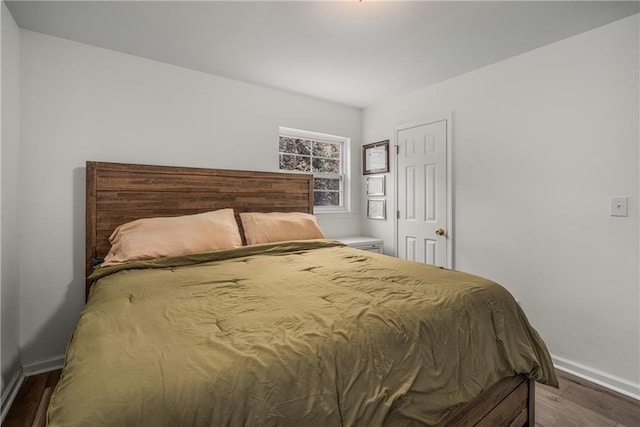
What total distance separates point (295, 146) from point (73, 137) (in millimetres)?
1979

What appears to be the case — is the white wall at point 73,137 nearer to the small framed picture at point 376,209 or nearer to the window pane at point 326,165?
the window pane at point 326,165

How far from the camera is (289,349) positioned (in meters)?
0.83

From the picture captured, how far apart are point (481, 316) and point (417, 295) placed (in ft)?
0.97

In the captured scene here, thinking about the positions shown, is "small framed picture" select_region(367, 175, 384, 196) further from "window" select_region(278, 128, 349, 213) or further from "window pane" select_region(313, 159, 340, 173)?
"window pane" select_region(313, 159, 340, 173)

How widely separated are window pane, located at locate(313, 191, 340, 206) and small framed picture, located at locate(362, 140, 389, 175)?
1.57ft

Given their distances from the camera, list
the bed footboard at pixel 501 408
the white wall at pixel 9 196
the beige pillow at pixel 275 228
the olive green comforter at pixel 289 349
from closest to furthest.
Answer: the olive green comforter at pixel 289 349
the bed footboard at pixel 501 408
the white wall at pixel 9 196
the beige pillow at pixel 275 228

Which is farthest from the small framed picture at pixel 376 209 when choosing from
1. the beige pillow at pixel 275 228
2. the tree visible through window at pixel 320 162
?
the beige pillow at pixel 275 228

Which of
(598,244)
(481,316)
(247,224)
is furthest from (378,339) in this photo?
(598,244)

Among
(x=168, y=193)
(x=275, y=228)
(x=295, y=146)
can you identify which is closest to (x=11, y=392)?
(x=168, y=193)

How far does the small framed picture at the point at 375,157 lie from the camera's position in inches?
138

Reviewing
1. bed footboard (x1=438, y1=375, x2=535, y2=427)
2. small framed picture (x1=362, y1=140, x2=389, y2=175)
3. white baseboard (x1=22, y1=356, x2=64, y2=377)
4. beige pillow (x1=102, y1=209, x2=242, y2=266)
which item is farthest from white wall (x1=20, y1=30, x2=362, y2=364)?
bed footboard (x1=438, y1=375, x2=535, y2=427)

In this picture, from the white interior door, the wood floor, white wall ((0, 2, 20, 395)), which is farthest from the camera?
the white interior door

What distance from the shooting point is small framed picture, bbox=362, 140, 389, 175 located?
3.50m

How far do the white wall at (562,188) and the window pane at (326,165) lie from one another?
1.43 m
